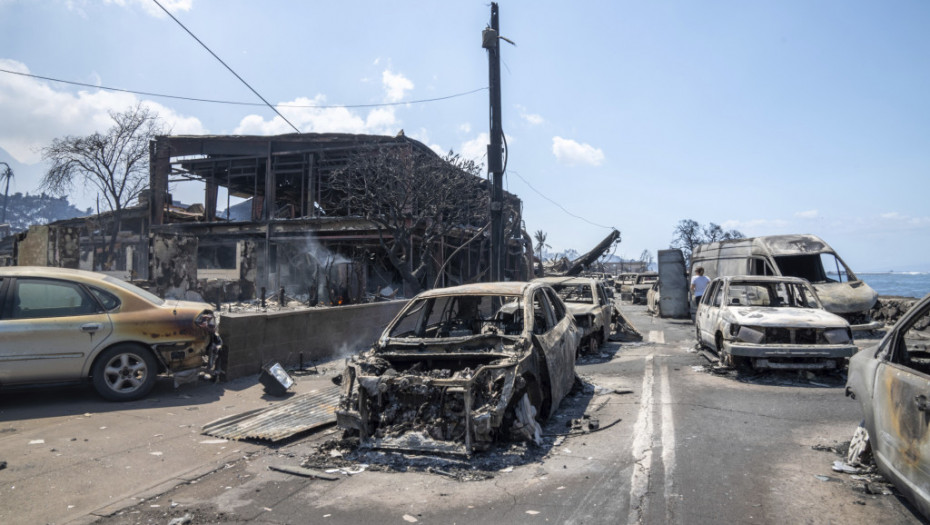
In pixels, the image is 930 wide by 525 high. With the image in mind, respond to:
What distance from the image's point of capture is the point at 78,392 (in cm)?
704

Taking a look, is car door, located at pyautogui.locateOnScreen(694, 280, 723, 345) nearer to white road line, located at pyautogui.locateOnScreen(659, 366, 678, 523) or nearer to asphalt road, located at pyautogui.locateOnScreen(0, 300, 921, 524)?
white road line, located at pyautogui.locateOnScreen(659, 366, 678, 523)

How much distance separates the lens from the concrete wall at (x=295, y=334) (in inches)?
324

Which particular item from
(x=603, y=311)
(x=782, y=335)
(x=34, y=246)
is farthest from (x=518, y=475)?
(x=34, y=246)

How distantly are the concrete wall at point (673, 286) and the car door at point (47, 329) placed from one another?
52.6 ft

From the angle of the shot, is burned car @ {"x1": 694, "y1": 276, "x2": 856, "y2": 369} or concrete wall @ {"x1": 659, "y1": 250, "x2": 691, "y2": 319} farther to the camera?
concrete wall @ {"x1": 659, "y1": 250, "x2": 691, "y2": 319}

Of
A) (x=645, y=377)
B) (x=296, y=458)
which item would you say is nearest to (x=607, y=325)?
(x=645, y=377)

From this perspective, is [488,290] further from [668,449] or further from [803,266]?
[803,266]

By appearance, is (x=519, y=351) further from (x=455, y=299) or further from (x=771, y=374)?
(x=771, y=374)

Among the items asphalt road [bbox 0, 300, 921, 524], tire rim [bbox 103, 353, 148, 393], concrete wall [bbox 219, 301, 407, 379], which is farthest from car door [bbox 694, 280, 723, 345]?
tire rim [bbox 103, 353, 148, 393]

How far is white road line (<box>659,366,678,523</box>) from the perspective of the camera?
357 cm

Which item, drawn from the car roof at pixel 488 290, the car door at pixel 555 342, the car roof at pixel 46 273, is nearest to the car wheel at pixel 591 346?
the car door at pixel 555 342

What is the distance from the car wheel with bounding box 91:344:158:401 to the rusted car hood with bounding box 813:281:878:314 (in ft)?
41.4

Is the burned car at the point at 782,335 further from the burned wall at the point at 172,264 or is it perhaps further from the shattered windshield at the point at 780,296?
the burned wall at the point at 172,264

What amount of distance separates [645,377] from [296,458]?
5.45m
